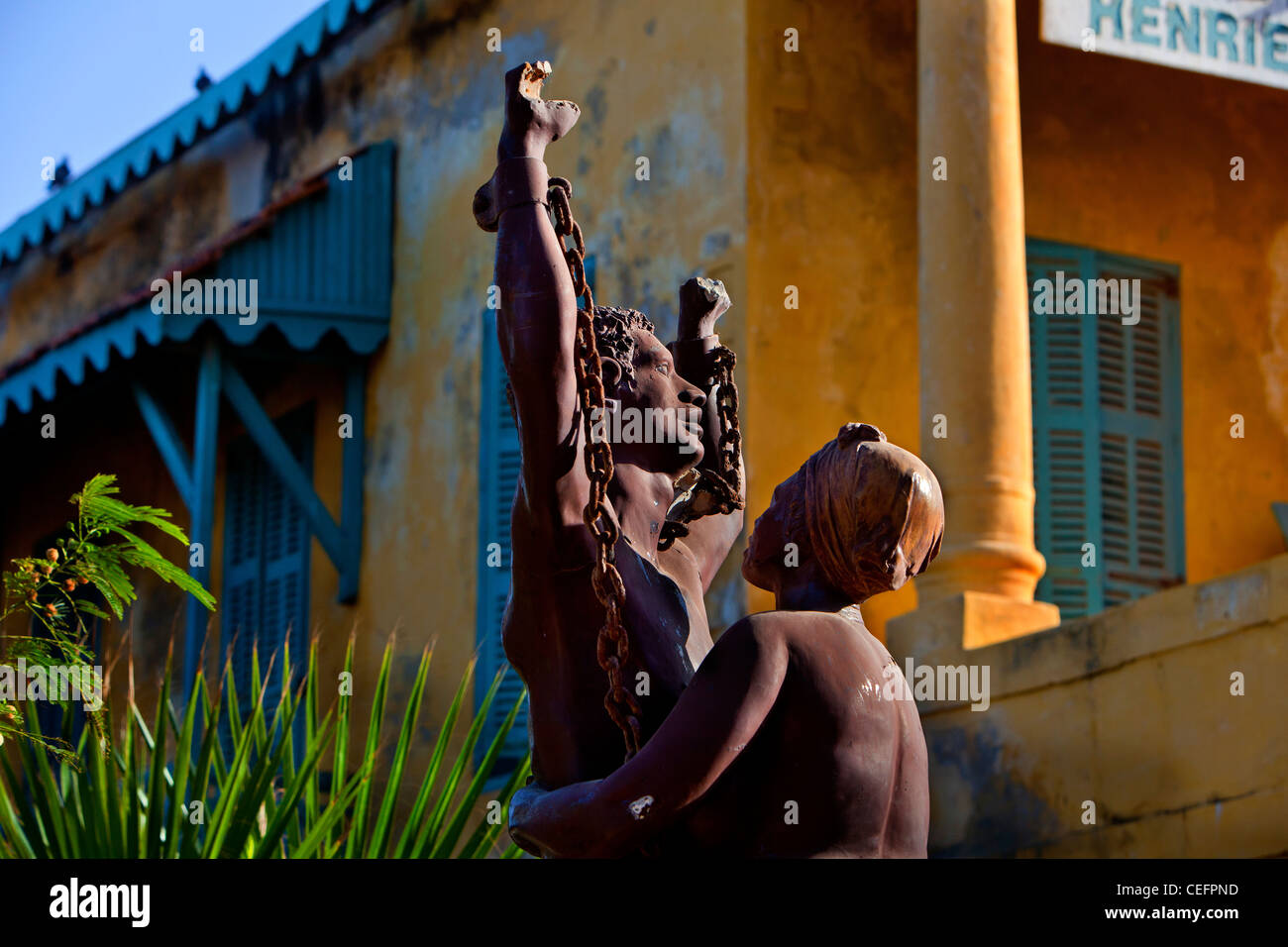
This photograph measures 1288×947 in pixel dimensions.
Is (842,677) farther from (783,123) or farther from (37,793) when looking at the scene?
(783,123)

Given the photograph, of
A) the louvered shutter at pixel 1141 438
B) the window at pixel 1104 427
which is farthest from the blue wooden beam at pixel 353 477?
the louvered shutter at pixel 1141 438

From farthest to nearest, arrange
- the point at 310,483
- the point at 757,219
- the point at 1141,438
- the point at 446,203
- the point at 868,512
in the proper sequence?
the point at 310,483 < the point at 446,203 < the point at 1141,438 < the point at 757,219 < the point at 868,512

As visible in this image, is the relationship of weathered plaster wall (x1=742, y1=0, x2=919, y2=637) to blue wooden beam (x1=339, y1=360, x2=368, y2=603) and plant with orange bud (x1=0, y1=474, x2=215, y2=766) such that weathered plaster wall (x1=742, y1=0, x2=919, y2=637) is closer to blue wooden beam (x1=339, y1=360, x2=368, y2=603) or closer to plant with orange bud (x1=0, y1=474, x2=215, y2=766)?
blue wooden beam (x1=339, y1=360, x2=368, y2=603)

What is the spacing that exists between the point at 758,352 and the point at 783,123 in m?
1.20

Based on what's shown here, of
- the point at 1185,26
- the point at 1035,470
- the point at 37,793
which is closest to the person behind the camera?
the point at 37,793

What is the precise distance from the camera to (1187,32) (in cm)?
924

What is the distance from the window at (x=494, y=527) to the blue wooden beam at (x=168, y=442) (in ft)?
5.95

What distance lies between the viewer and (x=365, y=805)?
6254 mm

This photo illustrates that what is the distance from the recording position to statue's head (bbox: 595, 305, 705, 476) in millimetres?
3252

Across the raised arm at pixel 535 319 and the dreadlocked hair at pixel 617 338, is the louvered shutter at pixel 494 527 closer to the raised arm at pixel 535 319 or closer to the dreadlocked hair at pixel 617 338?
the dreadlocked hair at pixel 617 338

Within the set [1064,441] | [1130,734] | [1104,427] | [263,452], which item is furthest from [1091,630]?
[263,452]

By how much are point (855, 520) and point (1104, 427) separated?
28.4 ft

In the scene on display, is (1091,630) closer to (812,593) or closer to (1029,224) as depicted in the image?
(1029,224)

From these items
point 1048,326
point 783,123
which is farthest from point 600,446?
point 1048,326
